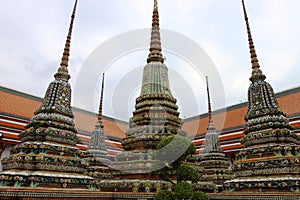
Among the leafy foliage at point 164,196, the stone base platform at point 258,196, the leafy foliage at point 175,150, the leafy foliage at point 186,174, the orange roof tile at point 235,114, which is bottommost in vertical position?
the stone base platform at point 258,196

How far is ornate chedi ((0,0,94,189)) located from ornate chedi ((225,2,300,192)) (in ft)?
13.6

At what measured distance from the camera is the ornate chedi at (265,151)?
18.6ft

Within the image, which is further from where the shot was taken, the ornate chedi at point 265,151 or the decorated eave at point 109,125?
the decorated eave at point 109,125

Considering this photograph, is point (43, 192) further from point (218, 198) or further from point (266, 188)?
point (266, 188)

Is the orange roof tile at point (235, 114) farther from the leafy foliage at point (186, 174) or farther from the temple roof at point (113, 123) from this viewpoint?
the leafy foliage at point (186, 174)

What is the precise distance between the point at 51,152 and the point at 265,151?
552 centimetres

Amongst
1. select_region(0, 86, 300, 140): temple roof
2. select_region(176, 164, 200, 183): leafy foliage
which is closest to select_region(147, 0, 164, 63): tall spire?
select_region(176, 164, 200, 183): leafy foliage

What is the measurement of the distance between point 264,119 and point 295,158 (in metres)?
1.43

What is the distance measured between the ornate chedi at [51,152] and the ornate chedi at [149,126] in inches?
47.7

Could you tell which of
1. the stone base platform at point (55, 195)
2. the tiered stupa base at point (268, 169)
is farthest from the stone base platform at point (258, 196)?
the stone base platform at point (55, 195)

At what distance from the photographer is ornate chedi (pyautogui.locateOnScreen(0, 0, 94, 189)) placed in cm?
531

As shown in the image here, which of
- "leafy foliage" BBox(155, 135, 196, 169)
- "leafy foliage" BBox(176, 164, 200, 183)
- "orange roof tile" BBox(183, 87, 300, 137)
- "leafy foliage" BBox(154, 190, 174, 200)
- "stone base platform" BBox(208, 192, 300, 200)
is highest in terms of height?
"orange roof tile" BBox(183, 87, 300, 137)

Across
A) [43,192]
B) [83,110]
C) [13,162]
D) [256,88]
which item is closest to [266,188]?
[256,88]

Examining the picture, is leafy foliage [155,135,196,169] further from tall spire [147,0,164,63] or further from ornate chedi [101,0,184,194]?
tall spire [147,0,164,63]
